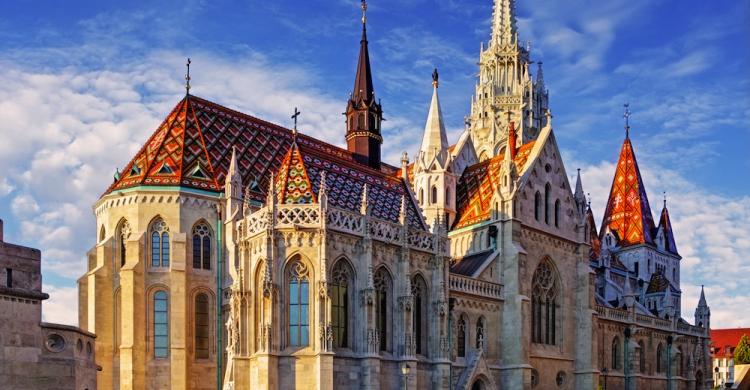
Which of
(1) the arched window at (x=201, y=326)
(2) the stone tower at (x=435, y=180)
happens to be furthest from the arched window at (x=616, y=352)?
(1) the arched window at (x=201, y=326)

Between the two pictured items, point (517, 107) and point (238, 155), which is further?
point (517, 107)

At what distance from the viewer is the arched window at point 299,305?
31453 millimetres

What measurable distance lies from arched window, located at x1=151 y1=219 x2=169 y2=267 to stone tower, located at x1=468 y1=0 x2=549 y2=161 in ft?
125

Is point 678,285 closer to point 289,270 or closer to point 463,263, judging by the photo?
point 463,263

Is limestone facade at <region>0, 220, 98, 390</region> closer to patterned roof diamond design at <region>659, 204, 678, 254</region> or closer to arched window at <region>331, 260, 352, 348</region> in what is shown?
arched window at <region>331, 260, 352, 348</region>

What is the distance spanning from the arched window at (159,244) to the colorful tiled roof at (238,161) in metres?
1.80

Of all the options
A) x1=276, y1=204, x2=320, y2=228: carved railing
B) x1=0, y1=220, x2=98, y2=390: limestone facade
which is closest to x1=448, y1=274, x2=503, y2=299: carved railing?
x1=276, y1=204, x2=320, y2=228: carved railing

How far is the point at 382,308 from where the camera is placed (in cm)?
3388

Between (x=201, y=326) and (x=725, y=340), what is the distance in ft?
268

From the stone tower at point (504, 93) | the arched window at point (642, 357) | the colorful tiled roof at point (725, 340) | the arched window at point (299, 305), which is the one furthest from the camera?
the colorful tiled roof at point (725, 340)

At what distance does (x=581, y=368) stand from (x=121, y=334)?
875 inches

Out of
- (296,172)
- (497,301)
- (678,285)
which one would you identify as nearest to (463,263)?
(497,301)

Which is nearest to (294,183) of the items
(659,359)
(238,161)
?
(238,161)

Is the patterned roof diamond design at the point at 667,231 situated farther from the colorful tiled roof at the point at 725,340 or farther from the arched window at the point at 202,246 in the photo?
the arched window at the point at 202,246
